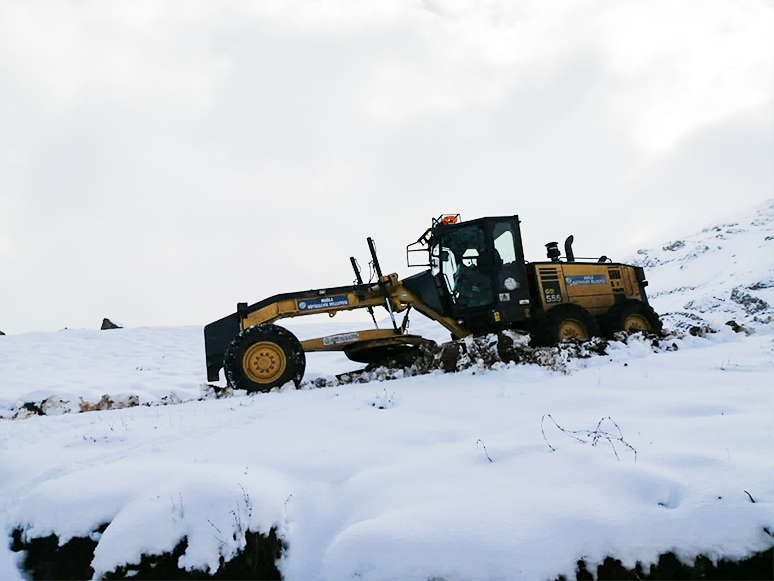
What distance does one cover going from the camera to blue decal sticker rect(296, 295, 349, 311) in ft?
30.3

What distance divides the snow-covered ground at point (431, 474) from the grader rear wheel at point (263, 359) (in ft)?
2.91

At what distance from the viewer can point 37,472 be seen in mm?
4234

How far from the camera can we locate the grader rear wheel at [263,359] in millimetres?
8102

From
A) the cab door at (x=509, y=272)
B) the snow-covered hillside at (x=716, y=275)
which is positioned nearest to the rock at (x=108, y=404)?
the cab door at (x=509, y=272)

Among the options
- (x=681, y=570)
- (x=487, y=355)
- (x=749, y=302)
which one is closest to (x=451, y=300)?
(x=487, y=355)

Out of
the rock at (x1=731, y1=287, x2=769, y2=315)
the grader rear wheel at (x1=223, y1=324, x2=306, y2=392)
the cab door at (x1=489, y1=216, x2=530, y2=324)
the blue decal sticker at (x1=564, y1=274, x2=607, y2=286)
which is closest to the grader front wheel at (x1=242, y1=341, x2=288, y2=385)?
the grader rear wheel at (x1=223, y1=324, x2=306, y2=392)

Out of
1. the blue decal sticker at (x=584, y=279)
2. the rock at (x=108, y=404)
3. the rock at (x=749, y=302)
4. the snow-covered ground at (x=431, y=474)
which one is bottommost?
the snow-covered ground at (x=431, y=474)

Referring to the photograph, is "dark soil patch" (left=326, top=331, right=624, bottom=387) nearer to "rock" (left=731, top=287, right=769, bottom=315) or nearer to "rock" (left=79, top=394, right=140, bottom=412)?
"rock" (left=79, top=394, right=140, bottom=412)

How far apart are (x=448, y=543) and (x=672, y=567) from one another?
45.3 inches

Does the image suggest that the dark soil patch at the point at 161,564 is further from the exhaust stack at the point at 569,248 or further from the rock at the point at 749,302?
the rock at the point at 749,302

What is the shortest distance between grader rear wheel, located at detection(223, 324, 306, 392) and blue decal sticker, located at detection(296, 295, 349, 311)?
993 mm

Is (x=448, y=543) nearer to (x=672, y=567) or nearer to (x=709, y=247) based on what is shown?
(x=672, y=567)

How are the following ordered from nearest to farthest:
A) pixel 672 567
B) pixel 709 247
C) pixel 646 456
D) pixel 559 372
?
pixel 672 567 < pixel 646 456 < pixel 559 372 < pixel 709 247

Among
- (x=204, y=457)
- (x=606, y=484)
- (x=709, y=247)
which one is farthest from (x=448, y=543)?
(x=709, y=247)
